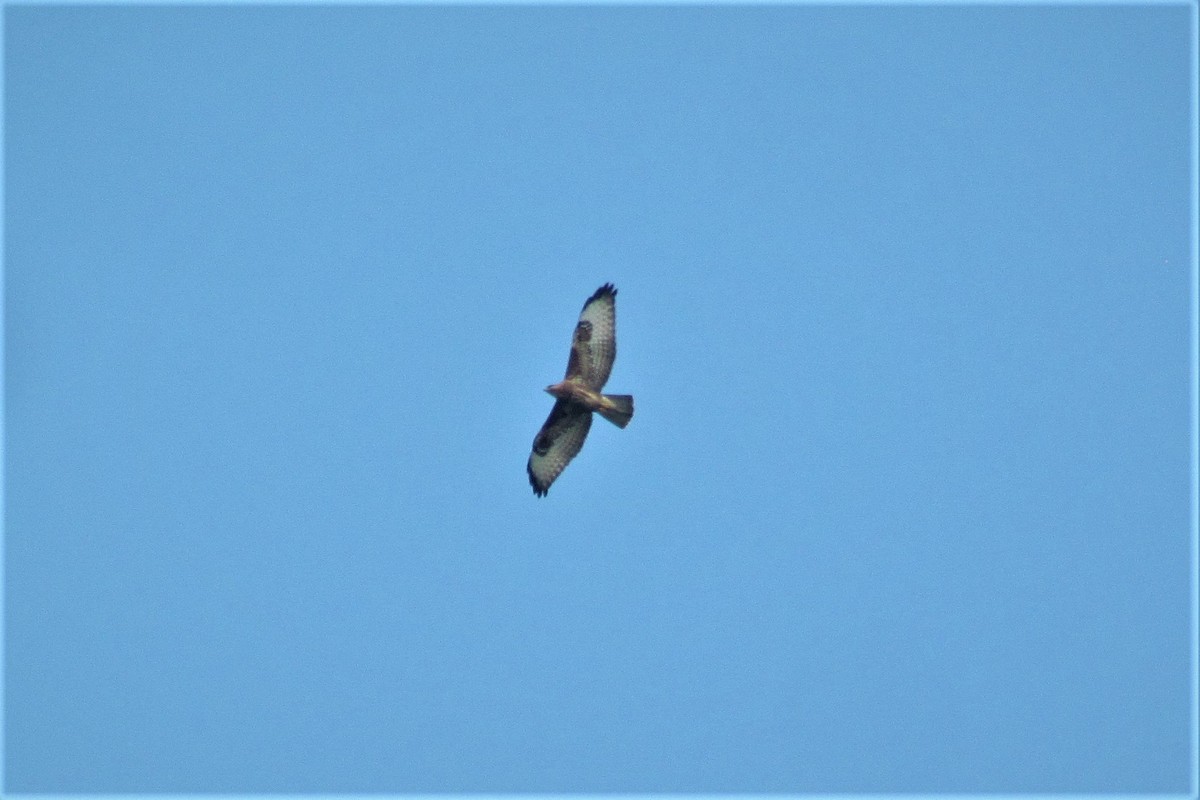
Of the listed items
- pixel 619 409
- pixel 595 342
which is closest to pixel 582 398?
pixel 619 409

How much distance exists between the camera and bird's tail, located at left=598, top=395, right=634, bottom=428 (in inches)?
827

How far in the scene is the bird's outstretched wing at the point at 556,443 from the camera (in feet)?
71.4

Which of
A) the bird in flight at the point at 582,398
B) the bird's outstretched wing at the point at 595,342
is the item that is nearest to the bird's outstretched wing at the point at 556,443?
the bird in flight at the point at 582,398

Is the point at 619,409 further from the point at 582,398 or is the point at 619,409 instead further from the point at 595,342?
the point at 595,342

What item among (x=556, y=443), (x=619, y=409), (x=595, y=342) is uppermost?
(x=595, y=342)

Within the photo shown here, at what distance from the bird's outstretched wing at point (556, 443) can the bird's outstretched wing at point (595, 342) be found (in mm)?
411

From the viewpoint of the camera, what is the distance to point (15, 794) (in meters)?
25.6

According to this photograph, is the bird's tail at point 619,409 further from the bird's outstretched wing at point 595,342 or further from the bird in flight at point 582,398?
the bird's outstretched wing at point 595,342

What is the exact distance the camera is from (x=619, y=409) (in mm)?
21000

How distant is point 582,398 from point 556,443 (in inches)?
42.2

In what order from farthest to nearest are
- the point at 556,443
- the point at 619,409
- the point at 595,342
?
→ 1. the point at 556,443
2. the point at 595,342
3. the point at 619,409

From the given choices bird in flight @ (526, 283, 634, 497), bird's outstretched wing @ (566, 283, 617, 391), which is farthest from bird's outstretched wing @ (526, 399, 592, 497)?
bird's outstretched wing @ (566, 283, 617, 391)

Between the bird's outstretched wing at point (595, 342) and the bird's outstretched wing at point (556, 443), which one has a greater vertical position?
the bird's outstretched wing at point (595, 342)

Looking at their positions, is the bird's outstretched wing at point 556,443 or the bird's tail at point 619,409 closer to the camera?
the bird's tail at point 619,409
